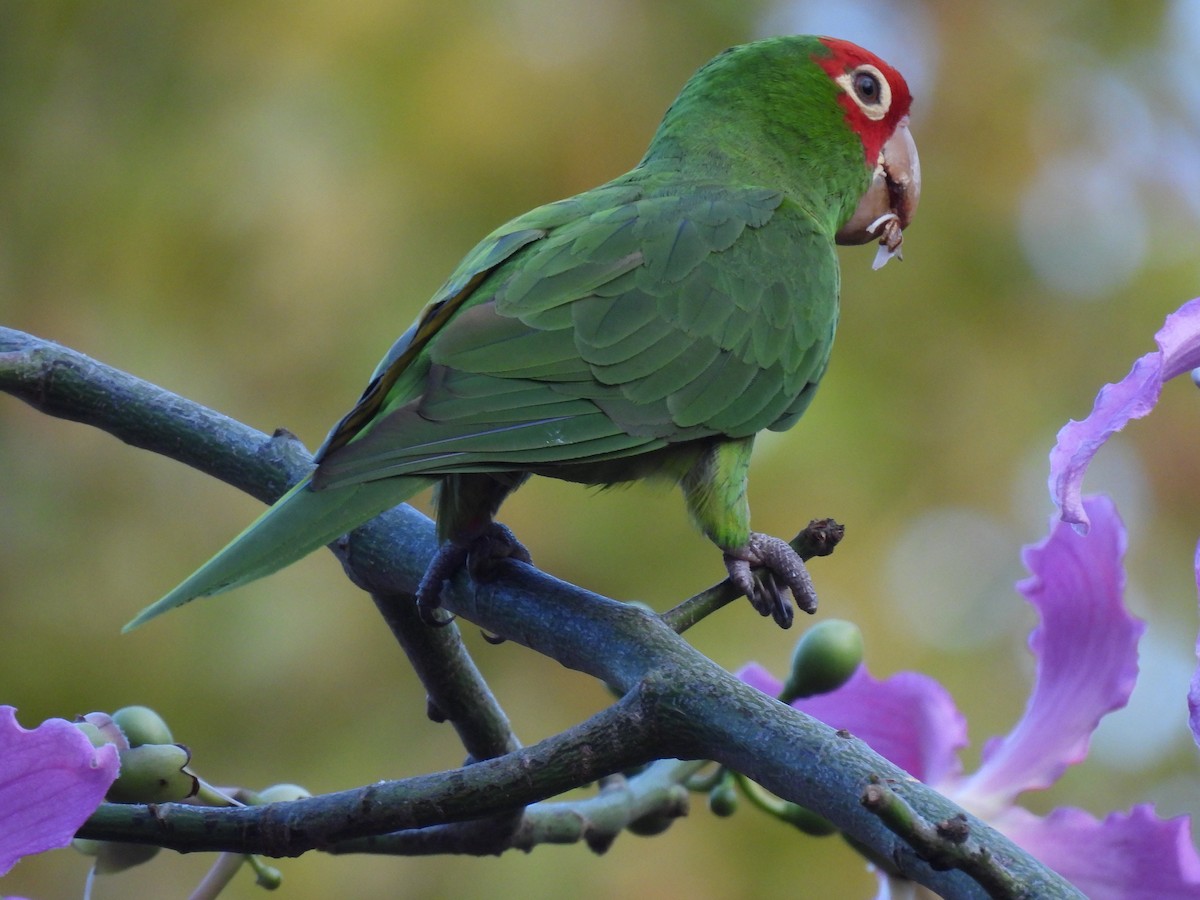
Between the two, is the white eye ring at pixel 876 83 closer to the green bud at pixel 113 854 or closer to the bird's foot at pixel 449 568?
the bird's foot at pixel 449 568

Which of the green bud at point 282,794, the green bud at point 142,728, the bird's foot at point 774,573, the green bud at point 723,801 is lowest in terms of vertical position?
the green bud at point 282,794

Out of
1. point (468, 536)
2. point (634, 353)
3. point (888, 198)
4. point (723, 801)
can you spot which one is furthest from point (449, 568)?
point (888, 198)

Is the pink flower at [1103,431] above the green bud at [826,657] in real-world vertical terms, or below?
below

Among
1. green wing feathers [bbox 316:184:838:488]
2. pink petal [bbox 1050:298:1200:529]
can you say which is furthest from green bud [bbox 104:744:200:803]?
pink petal [bbox 1050:298:1200:529]

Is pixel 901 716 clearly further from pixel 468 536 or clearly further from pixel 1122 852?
pixel 468 536

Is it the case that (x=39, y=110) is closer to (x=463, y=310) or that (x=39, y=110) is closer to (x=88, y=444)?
(x=88, y=444)

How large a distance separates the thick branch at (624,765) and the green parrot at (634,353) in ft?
0.39

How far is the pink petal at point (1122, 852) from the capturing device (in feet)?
3.65

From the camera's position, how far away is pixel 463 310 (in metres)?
1.40

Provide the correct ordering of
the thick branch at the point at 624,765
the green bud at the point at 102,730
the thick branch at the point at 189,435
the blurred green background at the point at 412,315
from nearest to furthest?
the thick branch at the point at 624,765, the green bud at the point at 102,730, the thick branch at the point at 189,435, the blurred green background at the point at 412,315

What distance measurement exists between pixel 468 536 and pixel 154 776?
0.31 meters

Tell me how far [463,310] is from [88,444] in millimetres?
3048

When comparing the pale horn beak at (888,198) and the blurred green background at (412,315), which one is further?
the blurred green background at (412,315)

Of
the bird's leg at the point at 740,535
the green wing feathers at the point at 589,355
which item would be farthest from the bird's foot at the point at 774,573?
the green wing feathers at the point at 589,355
